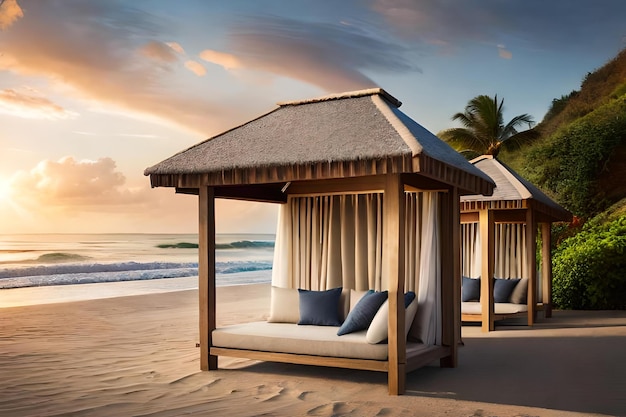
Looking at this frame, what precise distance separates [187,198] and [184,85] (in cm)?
966

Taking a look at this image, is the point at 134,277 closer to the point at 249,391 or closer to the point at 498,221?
the point at 498,221

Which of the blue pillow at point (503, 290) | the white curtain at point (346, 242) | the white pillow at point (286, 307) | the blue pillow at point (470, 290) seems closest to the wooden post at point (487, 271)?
the blue pillow at point (470, 290)

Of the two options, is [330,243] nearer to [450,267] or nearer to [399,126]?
[450,267]

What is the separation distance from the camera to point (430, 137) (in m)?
6.92

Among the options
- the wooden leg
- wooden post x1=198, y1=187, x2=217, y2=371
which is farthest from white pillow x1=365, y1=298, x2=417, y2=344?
wooden post x1=198, y1=187, x2=217, y2=371

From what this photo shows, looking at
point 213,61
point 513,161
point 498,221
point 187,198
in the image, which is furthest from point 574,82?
point 187,198

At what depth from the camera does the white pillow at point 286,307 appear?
25.4 feet

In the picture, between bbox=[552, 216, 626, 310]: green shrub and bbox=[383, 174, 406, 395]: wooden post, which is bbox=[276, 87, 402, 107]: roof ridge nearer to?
bbox=[383, 174, 406, 395]: wooden post

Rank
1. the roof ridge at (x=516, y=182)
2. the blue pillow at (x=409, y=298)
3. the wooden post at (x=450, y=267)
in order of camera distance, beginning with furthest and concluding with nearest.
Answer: the roof ridge at (x=516, y=182), the wooden post at (x=450, y=267), the blue pillow at (x=409, y=298)

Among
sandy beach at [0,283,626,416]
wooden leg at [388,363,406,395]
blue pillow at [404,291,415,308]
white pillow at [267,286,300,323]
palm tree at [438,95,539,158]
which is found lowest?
sandy beach at [0,283,626,416]

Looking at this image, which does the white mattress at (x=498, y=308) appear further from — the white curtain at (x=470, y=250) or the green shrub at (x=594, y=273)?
the green shrub at (x=594, y=273)

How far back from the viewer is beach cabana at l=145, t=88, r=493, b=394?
6.07m

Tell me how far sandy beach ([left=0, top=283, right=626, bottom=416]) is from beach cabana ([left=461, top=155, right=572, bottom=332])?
764 mm

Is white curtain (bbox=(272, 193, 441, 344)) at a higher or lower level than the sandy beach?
higher
